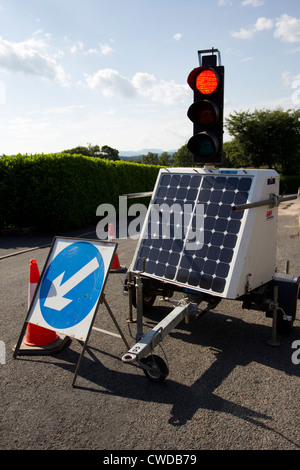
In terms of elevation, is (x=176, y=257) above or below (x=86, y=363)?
above

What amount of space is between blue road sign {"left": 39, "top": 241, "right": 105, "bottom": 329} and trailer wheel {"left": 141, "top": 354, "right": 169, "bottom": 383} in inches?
35.7

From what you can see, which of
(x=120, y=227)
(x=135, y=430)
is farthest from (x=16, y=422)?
(x=120, y=227)

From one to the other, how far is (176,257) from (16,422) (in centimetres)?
291

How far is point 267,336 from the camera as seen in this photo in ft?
18.0

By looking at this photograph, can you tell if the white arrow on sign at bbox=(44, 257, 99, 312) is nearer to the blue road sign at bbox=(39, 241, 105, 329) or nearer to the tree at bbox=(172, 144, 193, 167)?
the blue road sign at bbox=(39, 241, 105, 329)

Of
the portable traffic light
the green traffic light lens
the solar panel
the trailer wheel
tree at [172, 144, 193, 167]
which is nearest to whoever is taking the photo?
the trailer wheel

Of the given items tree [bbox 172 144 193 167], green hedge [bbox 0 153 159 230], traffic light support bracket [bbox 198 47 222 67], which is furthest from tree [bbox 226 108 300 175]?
tree [bbox 172 144 193 167]

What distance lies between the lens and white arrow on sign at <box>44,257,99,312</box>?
4.81 meters

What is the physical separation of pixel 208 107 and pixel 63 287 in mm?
3122

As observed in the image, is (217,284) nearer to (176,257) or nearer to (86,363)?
(176,257)

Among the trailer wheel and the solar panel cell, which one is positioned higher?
the solar panel cell

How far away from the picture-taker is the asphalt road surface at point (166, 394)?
3.40 m

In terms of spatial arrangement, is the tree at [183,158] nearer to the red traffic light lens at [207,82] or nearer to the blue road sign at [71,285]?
the red traffic light lens at [207,82]

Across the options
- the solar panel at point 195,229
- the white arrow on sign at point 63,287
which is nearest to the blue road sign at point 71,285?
the white arrow on sign at point 63,287
